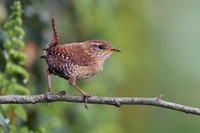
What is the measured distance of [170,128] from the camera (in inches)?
353

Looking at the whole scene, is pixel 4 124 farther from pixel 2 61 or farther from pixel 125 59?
pixel 125 59

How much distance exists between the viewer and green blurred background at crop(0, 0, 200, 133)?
213 inches

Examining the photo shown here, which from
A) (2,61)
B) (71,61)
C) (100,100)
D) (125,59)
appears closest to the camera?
(100,100)

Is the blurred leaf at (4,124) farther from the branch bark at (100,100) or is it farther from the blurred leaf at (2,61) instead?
the blurred leaf at (2,61)

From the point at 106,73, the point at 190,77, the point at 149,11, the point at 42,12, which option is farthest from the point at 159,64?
the point at 42,12

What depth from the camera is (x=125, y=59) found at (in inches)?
302

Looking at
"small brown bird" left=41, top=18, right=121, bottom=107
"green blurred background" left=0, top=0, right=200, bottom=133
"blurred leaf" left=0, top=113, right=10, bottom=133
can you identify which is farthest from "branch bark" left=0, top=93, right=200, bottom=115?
"green blurred background" left=0, top=0, right=200, bottom=133

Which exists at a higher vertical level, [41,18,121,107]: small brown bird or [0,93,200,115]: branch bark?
[41,18,121,107]: small brown bird

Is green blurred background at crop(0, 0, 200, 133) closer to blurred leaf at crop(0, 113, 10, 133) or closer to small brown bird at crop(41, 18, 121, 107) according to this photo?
blurred leaf at crop(0, 113, 10, 133)

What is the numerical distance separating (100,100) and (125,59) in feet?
13.8

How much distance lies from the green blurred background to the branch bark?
1527mm

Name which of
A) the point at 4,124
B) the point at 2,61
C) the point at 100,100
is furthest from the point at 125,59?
the point at 100,100

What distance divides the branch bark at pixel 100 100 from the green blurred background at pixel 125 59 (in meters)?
1.53

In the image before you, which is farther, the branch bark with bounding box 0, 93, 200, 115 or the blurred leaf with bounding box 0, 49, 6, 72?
the blurred leaf with bounding box 0, 49, 6, 72
